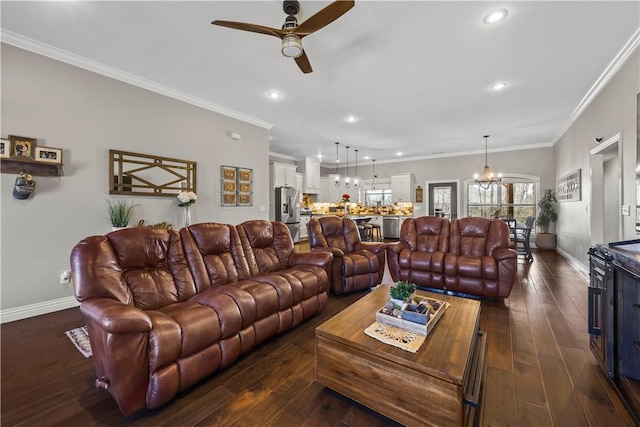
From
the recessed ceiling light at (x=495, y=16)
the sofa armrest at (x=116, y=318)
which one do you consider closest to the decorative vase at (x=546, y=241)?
the recessed ceiling light at (x=495, y=16)

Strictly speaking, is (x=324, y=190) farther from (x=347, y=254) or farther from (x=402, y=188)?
(x=347, y=254)

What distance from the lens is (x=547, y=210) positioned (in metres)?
6.69

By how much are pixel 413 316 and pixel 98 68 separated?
4.38m

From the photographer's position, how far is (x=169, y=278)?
2.22 meters

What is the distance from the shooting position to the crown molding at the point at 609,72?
2702 mm

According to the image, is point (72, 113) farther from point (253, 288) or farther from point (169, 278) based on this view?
point (253, 288)

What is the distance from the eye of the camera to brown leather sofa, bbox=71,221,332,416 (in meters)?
1.46

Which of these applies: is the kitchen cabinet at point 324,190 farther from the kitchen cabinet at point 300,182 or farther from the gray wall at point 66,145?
the gray wall at point 66,145

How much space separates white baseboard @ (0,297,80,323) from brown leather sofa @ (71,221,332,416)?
76.1 inches

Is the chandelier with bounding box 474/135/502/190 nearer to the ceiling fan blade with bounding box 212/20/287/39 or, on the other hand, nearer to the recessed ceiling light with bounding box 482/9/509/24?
the recessed ceiling light with bounding box 482/9/509/24

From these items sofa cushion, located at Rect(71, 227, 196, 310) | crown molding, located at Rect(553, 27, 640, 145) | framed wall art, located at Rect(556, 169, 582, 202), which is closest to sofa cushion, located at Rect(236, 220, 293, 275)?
sofa cushion, located at Rect(71, 227, 196, 310)

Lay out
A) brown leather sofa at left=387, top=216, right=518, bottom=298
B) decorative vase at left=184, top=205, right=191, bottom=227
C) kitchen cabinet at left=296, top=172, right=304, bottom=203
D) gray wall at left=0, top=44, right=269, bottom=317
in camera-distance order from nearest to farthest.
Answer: gray wall at left=0, top=44, right=269, bottom=317, brown leather sofa at left=387, top=216, right=518, bottom=298, decorative vase at left=184, top=205, right=191, bottom=227, kitchen cabinet at left=296, top=172, right=304, bottom=203

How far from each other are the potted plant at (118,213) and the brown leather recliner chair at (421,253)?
3.57m

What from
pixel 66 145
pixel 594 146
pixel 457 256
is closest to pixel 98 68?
pixel 66 145
